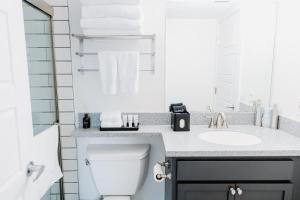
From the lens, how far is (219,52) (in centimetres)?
174

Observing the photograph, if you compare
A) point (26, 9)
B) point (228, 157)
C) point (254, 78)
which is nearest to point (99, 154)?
point (228, 157)

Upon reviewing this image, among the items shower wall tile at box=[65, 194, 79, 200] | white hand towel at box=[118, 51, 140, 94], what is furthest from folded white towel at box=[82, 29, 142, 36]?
shower wall tile at box=[65, 194, 79, 200]

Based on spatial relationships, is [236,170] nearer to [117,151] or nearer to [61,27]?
[117,151]

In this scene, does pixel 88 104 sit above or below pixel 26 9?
below

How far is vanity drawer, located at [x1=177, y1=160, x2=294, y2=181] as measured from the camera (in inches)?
47.4

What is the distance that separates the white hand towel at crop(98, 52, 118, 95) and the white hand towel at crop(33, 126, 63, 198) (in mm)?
475

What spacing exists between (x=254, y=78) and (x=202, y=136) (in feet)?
2.35

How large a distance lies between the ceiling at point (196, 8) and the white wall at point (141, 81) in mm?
A: 86

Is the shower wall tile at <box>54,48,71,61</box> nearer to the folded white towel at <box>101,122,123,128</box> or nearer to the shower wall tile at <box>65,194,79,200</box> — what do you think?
the folded white towel at <box>101,122,123,128</box>

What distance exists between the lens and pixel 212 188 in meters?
1.21

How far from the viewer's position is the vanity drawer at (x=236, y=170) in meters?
1.20

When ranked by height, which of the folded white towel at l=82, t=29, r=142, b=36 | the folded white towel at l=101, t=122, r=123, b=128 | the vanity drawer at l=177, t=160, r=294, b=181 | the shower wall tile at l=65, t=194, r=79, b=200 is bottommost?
the shower wall tile at l=65, t=194, r=79, b=200

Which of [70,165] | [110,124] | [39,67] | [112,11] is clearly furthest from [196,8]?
[70,165]

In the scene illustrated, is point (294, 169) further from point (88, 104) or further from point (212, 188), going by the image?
point (88, 104)
